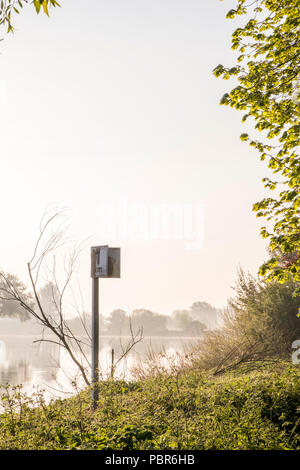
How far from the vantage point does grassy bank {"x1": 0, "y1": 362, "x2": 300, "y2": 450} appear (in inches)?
183

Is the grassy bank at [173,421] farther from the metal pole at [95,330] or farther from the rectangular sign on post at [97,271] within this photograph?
the rectangular sign on post at [97,271]

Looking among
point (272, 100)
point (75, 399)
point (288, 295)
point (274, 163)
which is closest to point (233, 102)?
point (272, 100)

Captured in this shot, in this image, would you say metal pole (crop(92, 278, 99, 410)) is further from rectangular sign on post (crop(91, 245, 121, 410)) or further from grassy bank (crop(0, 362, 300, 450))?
grassy bank (crop(0, 362, 300, 450))

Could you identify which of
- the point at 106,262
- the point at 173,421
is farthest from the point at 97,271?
the point at 173,421

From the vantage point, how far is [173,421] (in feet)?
17.5

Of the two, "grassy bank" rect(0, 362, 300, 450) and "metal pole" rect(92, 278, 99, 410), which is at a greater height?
"metal pole" rect(92, 278, 99, 410)

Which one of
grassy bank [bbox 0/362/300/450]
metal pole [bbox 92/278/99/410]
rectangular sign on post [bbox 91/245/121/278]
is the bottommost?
grassy bank [bbox 0/362/300/450]

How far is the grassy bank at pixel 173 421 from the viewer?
4.66 metres

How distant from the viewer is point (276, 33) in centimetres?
732

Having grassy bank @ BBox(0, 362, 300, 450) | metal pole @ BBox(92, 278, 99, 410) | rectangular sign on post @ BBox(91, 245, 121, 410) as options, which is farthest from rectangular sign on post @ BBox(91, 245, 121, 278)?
grassy bank @ BBox(0, 362, 300, 450)

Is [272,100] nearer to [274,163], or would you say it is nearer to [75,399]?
[274,163]

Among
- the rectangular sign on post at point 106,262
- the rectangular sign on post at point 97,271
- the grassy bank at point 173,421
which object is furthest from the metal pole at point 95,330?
the grassy bank at point 173,421

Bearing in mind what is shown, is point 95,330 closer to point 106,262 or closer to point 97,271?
point 97,271
